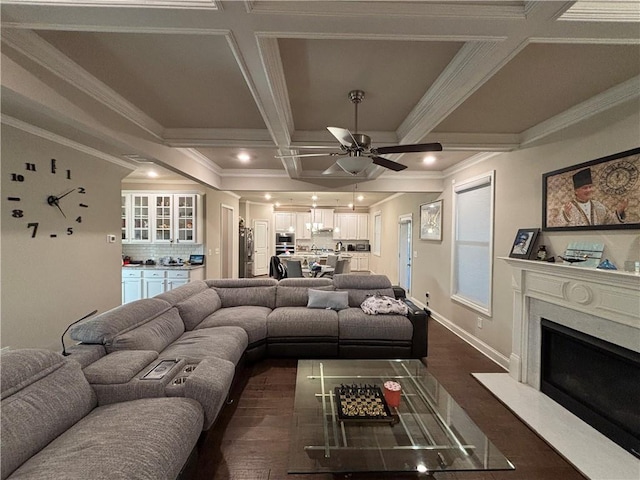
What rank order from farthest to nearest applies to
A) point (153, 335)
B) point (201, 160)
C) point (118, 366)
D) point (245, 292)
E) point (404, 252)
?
point (404, 252)
point (201, 160)
point (245, 292)
point (153, 335)
point (118, 366)

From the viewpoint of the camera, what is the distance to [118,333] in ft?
6.97

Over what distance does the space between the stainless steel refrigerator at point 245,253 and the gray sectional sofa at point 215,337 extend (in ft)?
13.1

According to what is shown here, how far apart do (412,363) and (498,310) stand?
1512 millimetres

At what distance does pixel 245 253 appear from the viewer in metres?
7.98

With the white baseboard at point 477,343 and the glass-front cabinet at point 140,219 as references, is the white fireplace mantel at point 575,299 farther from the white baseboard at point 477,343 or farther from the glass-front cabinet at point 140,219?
the glass-front cabinet at point 140,219

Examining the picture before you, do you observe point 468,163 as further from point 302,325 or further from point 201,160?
point 201,160

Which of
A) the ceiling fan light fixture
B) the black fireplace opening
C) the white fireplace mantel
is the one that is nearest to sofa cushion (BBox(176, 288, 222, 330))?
the ceiling fan light fixture

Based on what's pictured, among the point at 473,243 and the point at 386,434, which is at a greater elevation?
Answer: the point at 473,243

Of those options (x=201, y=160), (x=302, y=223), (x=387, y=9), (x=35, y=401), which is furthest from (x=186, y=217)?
(x=387, y=9)

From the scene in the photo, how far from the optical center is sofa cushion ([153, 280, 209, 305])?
3.00m

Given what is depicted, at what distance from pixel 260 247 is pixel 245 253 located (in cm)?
147

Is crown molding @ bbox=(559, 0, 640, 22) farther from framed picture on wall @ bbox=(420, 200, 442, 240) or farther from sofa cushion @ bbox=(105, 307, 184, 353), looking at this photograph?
framed picture on wall @ bbox=(420, 200, 442, 240)

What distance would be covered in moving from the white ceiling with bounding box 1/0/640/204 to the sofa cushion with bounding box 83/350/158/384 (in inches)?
69.2

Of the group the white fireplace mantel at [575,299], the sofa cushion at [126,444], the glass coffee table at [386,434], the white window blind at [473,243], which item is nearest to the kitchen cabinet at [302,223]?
the white window blind at [473,243]
